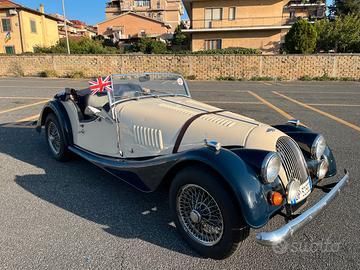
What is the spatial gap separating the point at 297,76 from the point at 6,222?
21344mm

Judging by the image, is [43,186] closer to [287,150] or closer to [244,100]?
[287,150]

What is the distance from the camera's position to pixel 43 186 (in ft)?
11.7

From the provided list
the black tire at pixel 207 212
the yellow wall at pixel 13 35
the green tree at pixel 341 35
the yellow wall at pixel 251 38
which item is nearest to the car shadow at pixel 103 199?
the black tire at pixel 207 212

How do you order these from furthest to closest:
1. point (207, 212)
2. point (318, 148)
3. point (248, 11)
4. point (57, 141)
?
point (248, 11) → point (57, 141) → point (318, 148) → point (207, 212)

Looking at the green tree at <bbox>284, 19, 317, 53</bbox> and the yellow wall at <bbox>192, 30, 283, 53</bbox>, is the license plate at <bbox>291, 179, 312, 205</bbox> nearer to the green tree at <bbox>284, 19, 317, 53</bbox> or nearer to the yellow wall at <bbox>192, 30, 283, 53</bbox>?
the green tree at <bbox>284, 19, 317, 53</bbox>

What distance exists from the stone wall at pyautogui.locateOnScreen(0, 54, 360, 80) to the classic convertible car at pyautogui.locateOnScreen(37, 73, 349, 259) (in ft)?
59.6

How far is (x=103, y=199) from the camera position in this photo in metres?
3.28

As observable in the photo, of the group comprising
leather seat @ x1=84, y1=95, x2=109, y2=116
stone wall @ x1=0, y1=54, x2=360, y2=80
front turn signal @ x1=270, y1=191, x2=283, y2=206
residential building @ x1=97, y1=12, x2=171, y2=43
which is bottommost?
front turn signal @ x1=270, y1=191, x2=283, y2=206

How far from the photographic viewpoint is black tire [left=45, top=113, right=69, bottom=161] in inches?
167

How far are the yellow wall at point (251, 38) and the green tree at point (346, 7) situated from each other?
25579 millimetres

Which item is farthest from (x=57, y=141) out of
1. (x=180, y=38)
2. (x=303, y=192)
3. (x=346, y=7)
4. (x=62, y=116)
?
(x=346, y=7)

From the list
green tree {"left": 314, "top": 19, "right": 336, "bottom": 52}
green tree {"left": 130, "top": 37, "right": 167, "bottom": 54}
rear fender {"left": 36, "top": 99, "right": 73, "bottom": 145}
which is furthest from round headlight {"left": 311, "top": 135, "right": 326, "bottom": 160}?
green tree {"left": 130, "top": 37, "right": 167, "bottom": 54}

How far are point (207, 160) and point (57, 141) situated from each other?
313cm

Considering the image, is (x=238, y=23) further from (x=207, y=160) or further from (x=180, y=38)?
(x=207, y=160)
